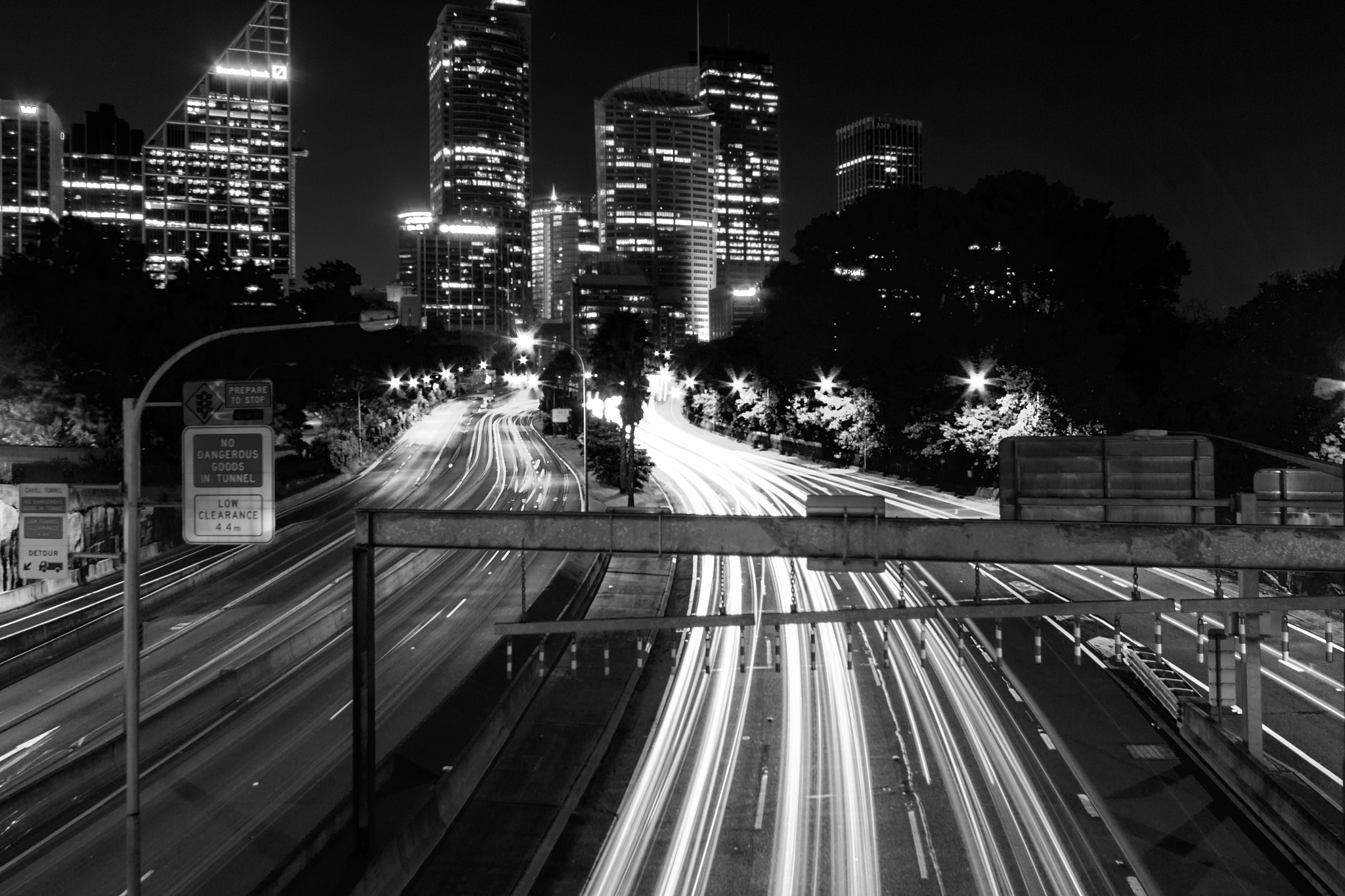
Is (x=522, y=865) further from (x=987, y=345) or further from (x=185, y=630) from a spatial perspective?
(x=987, y=345)

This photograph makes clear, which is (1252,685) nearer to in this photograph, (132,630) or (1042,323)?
(132,630)

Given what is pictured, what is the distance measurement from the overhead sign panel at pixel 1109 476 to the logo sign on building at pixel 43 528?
15224 millimetres

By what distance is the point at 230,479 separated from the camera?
14258 mm

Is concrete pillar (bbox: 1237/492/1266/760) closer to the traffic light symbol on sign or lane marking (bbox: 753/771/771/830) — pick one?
lane marking (bbox: 753/771/771/830)

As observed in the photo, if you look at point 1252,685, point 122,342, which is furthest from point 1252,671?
point 122,342

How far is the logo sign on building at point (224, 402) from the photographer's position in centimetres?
1427

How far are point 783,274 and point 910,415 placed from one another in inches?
1267

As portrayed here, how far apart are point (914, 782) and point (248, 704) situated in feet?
55.7

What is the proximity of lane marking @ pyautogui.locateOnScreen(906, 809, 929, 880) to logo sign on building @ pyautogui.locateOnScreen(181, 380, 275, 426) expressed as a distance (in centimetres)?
1272

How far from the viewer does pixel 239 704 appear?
25.1 meters

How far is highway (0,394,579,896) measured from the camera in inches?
682

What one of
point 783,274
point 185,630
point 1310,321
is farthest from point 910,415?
point 185,630

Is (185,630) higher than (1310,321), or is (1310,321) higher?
(1310,321)

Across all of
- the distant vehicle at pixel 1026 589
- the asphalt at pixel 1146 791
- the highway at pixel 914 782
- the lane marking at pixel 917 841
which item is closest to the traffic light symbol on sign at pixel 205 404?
the highway at pixel 914 782
